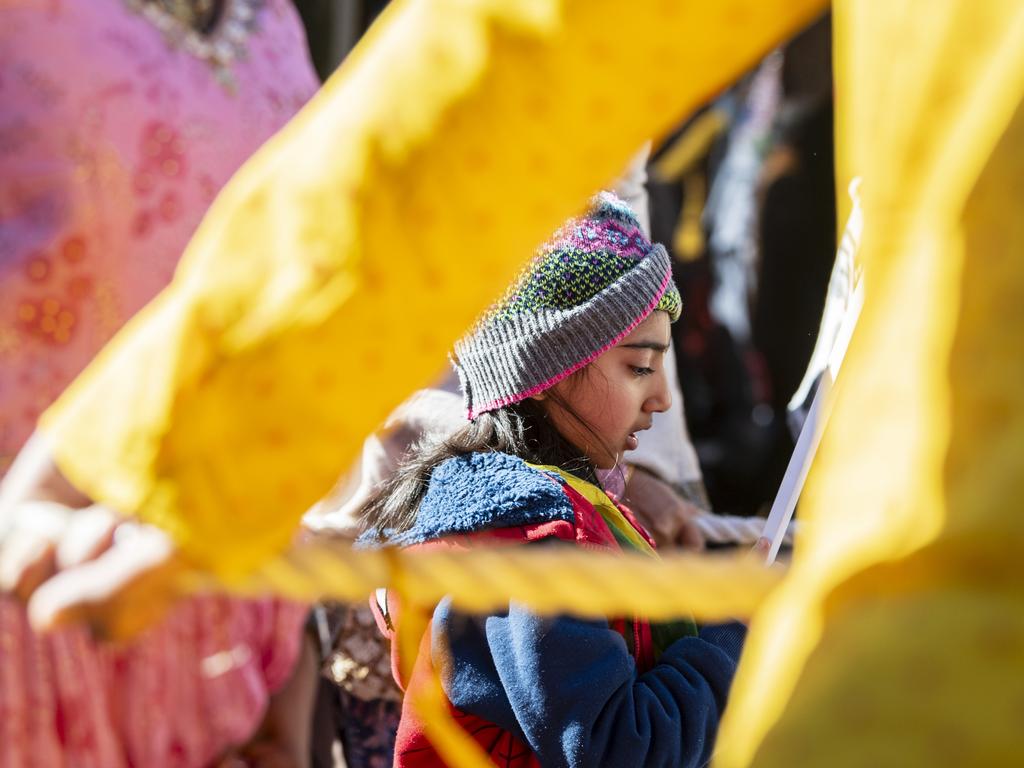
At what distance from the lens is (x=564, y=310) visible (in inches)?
56.0

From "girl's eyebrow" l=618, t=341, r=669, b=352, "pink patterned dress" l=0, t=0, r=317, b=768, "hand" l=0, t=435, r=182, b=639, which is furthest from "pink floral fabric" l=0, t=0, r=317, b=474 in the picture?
"hand" l=0, t=435, r=182, b=639

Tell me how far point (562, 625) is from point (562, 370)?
331 mm

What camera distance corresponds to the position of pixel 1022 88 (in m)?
0.56

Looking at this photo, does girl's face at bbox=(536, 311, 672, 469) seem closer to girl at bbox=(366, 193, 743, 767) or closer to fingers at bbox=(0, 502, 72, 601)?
girl at bbox=(366, 193, 743, 767)

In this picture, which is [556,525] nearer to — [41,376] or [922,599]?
[922,599]

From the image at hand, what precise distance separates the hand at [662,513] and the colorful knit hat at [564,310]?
685 millimetres

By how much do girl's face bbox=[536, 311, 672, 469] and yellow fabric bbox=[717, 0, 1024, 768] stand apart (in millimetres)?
839

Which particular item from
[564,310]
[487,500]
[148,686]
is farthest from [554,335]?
[148,686]

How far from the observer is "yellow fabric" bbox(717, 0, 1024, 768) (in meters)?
0.50

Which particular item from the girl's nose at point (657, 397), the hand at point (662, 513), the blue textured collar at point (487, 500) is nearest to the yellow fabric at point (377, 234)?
the blue textured collar at point (487, 500)

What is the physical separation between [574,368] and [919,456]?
0.89 meters

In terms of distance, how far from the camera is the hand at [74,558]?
619 millimetres

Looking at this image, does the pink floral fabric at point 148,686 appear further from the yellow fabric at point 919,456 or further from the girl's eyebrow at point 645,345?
the yellow fabric at point 919,456

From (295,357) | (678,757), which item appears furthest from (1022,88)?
(678,757)
